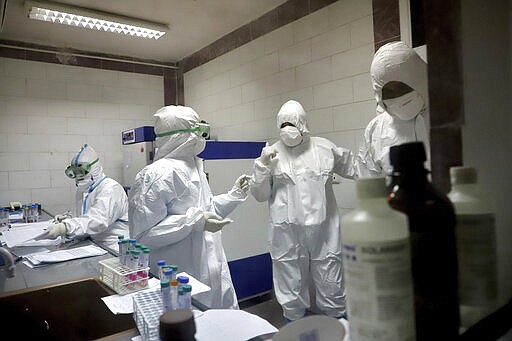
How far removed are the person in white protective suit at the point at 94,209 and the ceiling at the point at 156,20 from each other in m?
1.34

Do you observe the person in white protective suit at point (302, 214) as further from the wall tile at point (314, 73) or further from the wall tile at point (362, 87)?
the wall tile at point (314, 73)

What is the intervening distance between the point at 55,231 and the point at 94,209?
1.38 feet

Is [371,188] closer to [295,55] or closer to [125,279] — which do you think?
[125,279]

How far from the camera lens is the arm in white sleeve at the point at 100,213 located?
2171 mm

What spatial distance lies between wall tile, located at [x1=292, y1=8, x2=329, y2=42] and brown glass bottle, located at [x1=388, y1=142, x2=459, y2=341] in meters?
2.55

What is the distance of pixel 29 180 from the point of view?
3.80 m

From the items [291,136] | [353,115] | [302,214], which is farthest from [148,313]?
[353,115]

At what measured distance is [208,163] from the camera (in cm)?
282

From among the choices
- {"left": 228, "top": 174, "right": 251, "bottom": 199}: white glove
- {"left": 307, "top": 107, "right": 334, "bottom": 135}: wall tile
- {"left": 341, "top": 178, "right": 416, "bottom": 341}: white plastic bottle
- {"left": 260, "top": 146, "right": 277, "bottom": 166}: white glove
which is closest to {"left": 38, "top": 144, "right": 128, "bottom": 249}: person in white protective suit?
{"left": 228, "top": 174, "right": 251, "bottom": 199}: white glove

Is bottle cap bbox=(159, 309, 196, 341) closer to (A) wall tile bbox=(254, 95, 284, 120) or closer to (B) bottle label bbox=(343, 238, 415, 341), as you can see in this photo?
(B) bottle label bbox=(343, 238, 415, 341)

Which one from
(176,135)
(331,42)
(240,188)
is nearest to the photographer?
(176,135)

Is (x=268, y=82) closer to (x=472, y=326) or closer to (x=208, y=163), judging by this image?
(x=208, y=163)

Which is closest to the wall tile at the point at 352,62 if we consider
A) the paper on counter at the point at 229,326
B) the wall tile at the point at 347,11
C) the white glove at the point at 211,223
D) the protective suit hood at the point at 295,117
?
the wall tile at the point at 347,11

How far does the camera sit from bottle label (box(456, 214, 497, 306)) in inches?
19.6
